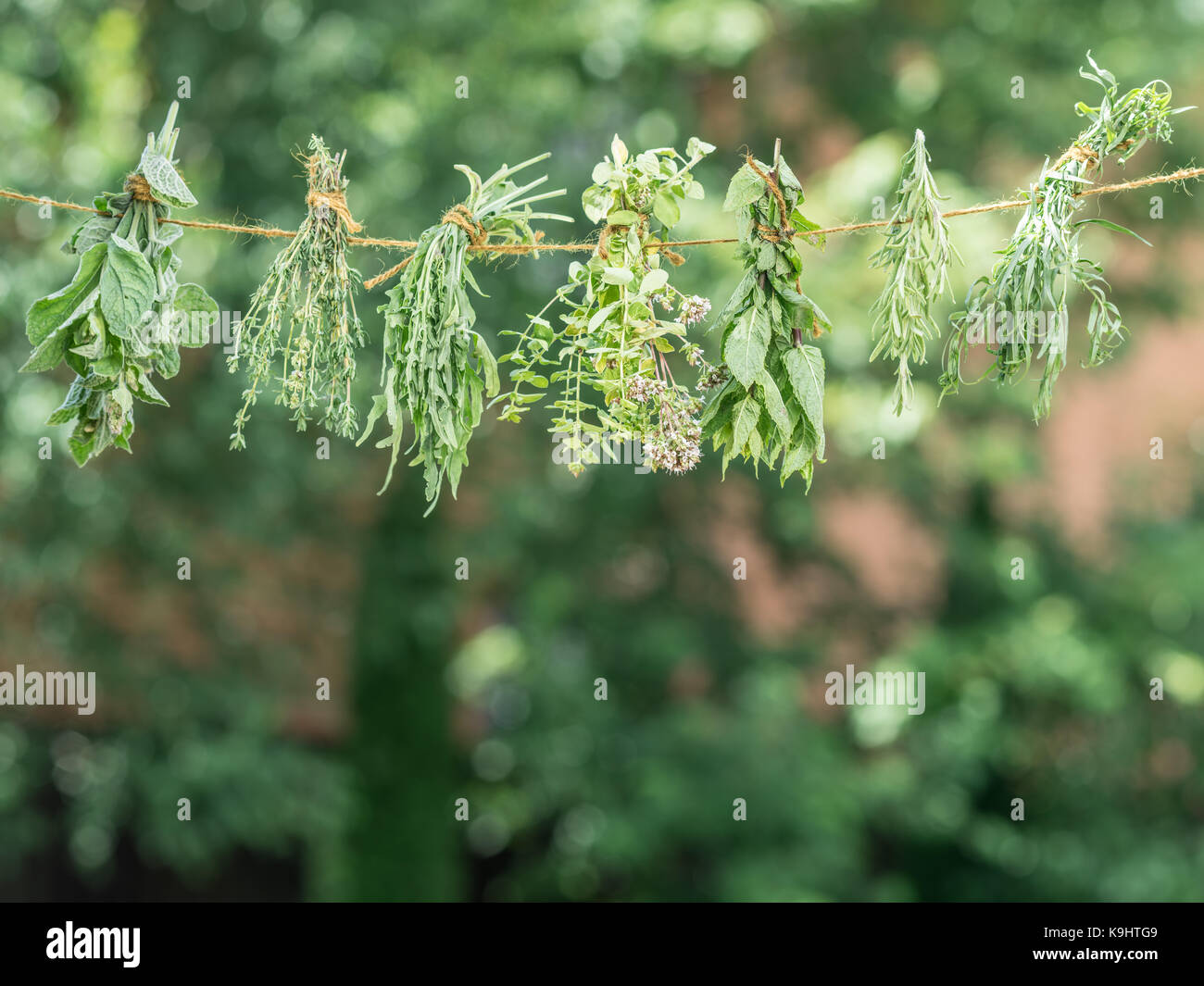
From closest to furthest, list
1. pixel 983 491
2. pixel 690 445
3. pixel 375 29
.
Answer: pixel 690 445, pixel 375 29, pixel 983 491

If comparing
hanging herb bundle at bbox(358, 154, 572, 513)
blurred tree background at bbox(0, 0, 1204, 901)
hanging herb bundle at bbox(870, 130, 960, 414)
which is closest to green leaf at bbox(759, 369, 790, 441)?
hanging herb bundle at bbox(870, 130, 960, 414)

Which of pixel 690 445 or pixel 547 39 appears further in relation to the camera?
pixel 547 39

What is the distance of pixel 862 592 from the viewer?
725 cm

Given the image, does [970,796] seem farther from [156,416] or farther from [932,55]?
[156,416]

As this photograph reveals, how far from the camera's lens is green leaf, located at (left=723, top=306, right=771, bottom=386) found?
2.11 meters

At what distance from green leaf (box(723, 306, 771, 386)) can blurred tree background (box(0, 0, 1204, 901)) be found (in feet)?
11.8

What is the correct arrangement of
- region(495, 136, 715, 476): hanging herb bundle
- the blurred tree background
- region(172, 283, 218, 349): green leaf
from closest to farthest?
region(495, 136, 715, 476): hanging herb bundle, region(172, 283, 218, 349): green leaf, the blurred tree background

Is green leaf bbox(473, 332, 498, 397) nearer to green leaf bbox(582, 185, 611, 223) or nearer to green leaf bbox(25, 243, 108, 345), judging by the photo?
green leaf bbox(582, 185, 611, 223)

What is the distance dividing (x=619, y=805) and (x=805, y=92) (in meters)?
4.30

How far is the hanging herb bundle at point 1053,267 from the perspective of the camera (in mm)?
2141

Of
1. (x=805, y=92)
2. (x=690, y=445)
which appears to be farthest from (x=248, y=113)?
(x=690, y=445)

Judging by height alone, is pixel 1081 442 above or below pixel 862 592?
above

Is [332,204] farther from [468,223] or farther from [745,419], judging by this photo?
[745,419]

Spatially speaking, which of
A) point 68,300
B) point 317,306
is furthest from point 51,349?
point 317,306
